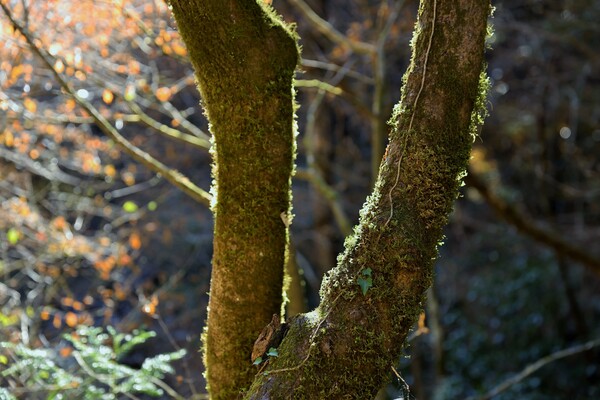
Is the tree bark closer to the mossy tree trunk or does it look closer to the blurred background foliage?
the mossy tree trunk

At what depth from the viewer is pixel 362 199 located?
10.7 m

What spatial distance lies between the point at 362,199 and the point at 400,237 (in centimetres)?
856

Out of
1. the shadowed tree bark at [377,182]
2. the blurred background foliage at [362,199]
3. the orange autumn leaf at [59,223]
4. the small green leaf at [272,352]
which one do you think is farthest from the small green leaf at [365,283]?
the orange autumn leaf at [59,223]

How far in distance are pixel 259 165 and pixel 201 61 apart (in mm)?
402

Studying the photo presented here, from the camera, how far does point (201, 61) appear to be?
7.51 feet

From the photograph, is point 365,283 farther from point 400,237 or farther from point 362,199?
point 362,199

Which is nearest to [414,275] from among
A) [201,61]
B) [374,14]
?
[201,61]

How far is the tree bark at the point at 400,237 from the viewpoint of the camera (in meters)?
2.13

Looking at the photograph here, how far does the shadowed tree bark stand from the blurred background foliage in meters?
3.70

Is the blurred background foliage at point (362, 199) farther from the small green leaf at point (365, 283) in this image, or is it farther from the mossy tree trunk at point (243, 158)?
the small green leaf at point (365, 283)

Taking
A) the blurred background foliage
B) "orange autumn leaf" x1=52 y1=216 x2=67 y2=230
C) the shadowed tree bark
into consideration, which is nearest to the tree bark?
the shadowed tree bark

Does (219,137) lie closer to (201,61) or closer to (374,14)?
(201,61)

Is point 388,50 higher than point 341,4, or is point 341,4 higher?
point 341,4

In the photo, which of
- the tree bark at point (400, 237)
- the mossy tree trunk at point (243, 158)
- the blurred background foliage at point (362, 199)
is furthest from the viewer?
the blurred background foliage at point (362, 199)
